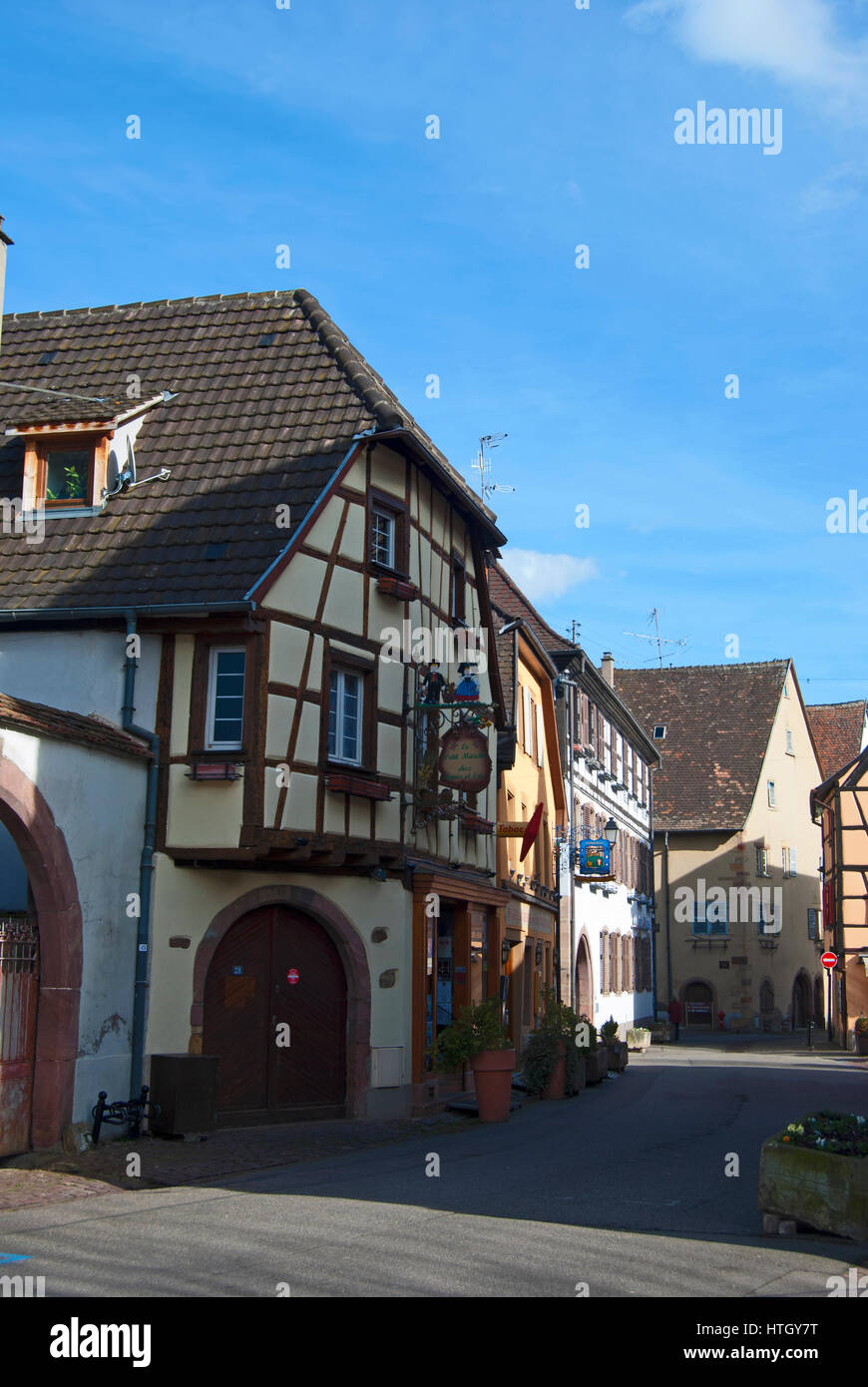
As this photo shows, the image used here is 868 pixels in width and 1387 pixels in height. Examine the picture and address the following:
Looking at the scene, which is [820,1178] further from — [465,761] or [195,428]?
[195,428]

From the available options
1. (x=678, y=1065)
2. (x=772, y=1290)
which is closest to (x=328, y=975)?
(x=772, y=1290)

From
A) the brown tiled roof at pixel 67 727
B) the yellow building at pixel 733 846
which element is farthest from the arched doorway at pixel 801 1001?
the brown tiled roof at pixel 67 727

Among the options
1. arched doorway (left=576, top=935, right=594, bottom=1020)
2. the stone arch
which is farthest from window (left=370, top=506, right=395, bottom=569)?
arched doorway (left=576, top=935, right=594, bottom=1020)

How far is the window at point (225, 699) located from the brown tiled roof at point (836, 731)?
4923cm

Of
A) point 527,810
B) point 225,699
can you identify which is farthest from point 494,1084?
point 527,810

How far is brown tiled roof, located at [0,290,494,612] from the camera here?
15.5m

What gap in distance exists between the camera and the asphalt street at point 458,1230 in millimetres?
7418

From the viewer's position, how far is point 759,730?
174 ft

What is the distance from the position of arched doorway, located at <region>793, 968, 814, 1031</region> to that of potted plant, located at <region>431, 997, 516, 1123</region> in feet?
117

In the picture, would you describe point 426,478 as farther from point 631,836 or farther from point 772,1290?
point 631,836

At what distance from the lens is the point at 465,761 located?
17.8m

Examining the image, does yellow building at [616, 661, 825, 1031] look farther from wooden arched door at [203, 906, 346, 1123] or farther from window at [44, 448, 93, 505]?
window at [44, 448, 93, 505]

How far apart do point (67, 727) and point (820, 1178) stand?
7.72 metres
